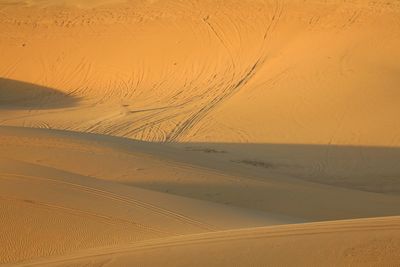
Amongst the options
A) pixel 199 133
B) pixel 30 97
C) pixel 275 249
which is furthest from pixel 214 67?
pixel 275 249

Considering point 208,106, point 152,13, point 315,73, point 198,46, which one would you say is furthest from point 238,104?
point 152,13

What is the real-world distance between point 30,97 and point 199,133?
755cm

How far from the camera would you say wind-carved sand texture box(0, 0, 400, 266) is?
4016 mm

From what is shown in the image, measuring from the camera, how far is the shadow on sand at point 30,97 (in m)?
16.7

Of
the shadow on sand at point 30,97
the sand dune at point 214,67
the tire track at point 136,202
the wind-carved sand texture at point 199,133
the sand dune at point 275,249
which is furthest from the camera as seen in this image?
the shadow on sand at point 30,97

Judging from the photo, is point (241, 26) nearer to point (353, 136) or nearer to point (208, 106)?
point (208, 106)

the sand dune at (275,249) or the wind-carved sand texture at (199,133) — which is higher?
the wind-carved sand texture at (199,133)

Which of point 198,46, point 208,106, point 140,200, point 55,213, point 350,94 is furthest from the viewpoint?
point 198,46

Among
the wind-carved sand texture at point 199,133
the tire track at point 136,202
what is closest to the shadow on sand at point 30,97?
the wind-carved sand texture at point 199,133

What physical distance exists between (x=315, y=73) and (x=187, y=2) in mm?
8420

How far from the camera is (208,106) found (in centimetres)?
1423

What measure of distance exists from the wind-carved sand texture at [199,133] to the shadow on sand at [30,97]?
2.7 inches

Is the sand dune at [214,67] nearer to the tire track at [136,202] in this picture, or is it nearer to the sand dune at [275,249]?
the tire track at [136,202]

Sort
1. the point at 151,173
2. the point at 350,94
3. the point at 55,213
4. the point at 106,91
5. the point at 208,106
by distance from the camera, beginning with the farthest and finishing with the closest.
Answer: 1. the point at 106,91
2. the point at 208,106
3. the point at 350,94
4. the point at 151,173
5. the point at 55,213
